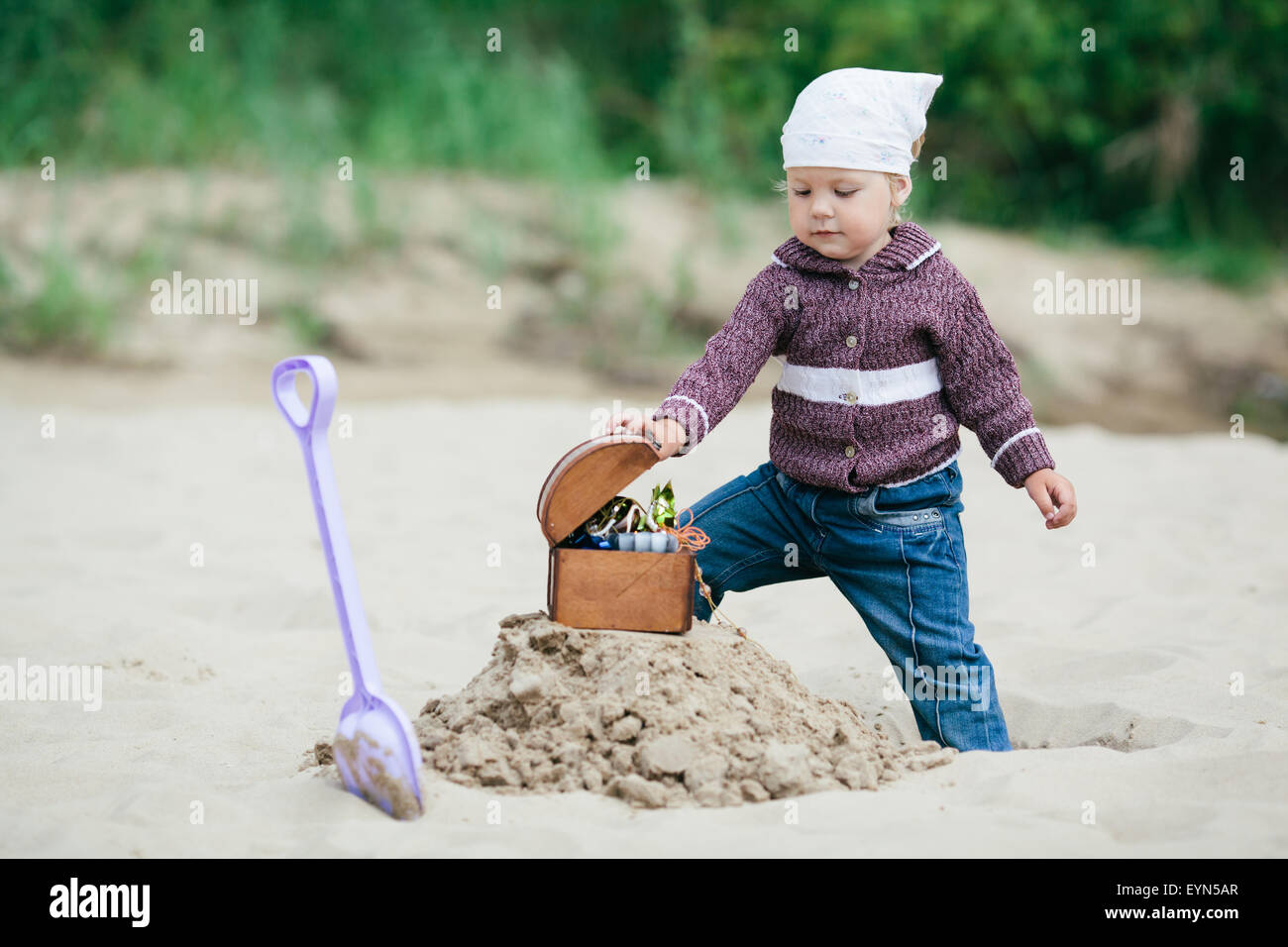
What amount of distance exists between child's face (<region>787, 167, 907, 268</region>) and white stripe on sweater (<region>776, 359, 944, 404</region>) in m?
0.21

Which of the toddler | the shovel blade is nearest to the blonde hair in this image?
the toddler

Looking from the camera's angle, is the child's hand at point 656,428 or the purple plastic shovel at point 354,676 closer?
the purple plastic shovel at point 354,676

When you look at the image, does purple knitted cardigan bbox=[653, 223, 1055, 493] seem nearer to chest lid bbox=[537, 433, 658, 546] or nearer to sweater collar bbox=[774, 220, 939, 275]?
sweater collar bbox=[774, 220, 939, 275]

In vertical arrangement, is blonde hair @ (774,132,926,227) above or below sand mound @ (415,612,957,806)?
above

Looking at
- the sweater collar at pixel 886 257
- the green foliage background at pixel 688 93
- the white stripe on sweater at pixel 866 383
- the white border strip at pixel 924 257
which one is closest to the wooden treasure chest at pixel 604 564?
the white stripe on sweater at pixel 866 383

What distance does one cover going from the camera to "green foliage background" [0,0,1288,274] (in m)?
7.76

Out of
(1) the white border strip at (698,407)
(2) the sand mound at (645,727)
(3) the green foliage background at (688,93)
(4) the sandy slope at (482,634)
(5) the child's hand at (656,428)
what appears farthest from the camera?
(3) the green foliage background at (688,93)

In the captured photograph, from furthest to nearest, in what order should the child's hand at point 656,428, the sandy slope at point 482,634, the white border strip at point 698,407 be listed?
the white border strip at point 698,407 → the child's hand at point 656,428 → the sandy slope at point 482,634

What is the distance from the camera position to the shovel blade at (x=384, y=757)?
1.98 meters

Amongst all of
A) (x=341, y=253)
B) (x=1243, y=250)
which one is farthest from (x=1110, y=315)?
(x=341, y=253)

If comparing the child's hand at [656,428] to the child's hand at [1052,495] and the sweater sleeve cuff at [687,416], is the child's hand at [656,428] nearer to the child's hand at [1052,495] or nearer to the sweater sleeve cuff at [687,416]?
the sweater sleeve cuff at [687,416]

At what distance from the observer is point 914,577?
2.45 m

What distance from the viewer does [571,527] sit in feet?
7.26

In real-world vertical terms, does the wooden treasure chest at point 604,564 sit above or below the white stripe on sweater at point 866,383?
A: below
